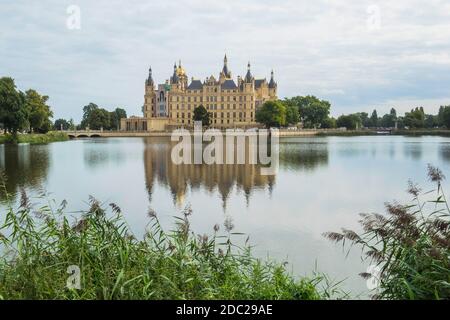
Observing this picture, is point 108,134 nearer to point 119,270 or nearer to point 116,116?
point 116,116

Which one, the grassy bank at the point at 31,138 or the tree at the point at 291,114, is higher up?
the tree at the point at 291,114

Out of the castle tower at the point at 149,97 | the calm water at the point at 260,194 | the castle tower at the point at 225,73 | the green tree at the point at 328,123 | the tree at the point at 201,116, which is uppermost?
the castle tower at the point at 225,73

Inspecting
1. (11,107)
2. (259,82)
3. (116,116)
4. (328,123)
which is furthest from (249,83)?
(11,107)

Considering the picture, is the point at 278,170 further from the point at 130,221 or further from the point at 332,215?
the point at 130,221

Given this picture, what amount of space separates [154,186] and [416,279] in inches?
517

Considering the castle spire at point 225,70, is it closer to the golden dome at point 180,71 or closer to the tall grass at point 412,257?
the golden dome at point 180,71

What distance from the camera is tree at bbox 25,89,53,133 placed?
54344 mm

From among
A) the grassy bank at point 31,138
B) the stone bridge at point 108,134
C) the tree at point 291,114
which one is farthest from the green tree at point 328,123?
the grassy bank at point 31,138

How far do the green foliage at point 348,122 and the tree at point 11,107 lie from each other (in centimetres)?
7536

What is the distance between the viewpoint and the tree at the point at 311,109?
324 feet

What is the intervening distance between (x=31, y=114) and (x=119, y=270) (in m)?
52.6

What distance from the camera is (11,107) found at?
41.3 m
